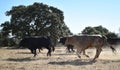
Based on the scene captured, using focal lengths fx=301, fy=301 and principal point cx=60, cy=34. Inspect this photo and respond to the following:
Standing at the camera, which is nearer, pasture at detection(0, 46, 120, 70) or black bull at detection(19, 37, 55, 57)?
pasture at detection(0, 46, 120, 70)

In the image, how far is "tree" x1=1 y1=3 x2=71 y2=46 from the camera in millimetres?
67938

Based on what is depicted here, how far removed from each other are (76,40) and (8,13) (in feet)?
164

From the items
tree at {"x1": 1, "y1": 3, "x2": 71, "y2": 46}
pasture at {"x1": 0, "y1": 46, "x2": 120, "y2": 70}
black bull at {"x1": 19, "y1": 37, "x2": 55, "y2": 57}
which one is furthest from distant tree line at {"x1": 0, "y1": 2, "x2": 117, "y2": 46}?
pasture at {"x1": 0, "y1": 46, "x2": 120, "y2": 70}

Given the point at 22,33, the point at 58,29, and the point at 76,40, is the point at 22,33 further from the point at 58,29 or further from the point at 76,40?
the point at 76,40

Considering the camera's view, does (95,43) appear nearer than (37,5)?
Yes

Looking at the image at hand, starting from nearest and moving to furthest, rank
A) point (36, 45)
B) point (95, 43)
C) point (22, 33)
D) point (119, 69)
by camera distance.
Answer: point (119, 69) < point (95, 43) < point (36, 45) < point (22, 33)

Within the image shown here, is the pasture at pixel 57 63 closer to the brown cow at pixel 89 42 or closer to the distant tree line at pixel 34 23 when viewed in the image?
the brown cow at pixel 89 42

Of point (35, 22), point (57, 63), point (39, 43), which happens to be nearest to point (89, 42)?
point (57, 63)

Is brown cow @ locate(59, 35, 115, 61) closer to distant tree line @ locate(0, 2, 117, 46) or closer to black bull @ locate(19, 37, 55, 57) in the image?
black bull @ locate(19, 37, 55, 57)

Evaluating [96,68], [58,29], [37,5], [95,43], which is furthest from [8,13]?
[96,68]

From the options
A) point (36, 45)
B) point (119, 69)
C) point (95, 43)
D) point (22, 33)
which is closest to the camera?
point (119, 69)

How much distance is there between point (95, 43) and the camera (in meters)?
23.5

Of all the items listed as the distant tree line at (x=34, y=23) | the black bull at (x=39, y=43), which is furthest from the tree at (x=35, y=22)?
the black bull at (x=39, y=43)

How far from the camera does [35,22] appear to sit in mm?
68938
